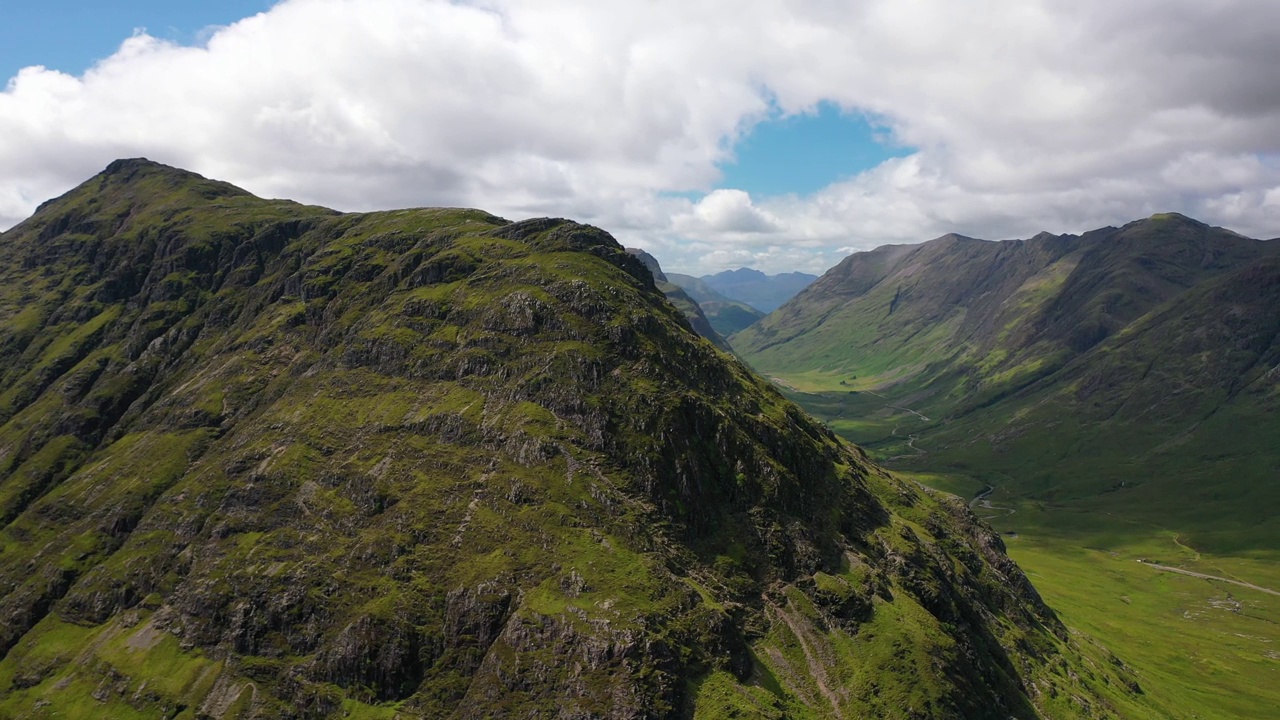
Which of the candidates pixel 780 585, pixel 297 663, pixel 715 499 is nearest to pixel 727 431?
pixel 715 499

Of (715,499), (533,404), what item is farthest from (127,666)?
(715,499)

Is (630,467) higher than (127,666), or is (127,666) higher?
(630,467)

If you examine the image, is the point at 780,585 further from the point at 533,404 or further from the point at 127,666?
the point at 127,666

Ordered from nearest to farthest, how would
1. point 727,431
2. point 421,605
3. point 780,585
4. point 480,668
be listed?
point 480,668
point 421,605
point 780,585
point 727,431

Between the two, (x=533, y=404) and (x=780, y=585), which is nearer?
(x=780, y=585)

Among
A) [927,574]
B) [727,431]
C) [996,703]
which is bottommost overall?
[996,703]

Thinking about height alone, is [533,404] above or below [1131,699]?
above

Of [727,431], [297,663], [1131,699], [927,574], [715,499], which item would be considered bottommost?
[1131,699]

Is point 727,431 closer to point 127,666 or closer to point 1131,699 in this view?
point 1131,699

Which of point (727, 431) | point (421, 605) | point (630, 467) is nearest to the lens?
point (421, 605)

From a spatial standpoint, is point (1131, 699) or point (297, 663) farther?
point (1131, 699)
